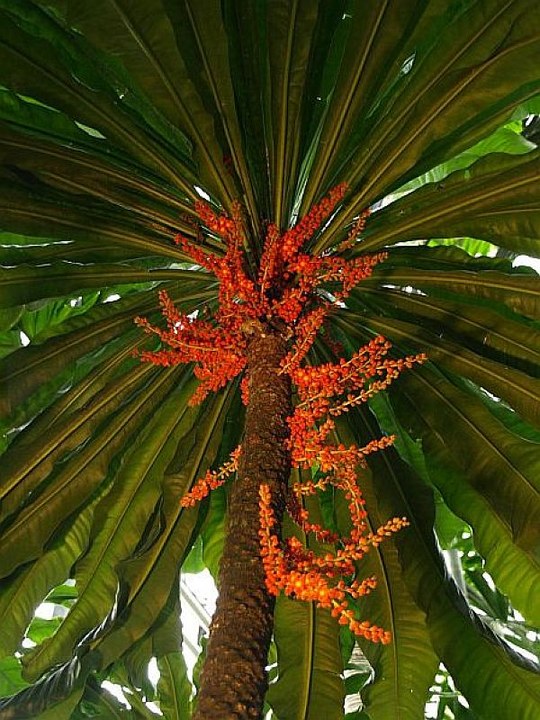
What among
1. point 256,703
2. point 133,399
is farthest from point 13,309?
point 256,703

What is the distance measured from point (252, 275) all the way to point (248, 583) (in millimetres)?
1195

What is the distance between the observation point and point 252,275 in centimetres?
224

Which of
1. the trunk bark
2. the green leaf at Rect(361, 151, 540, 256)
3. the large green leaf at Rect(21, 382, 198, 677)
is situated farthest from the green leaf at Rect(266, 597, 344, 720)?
the green leaf at Rect(361, 151, 540, 256)

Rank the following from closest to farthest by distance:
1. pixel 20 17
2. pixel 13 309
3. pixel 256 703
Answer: pixel 256 703, pixel 20 17, pixel 13 309

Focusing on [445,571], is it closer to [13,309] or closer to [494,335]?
[494,335]

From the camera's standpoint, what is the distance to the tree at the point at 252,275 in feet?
6.77

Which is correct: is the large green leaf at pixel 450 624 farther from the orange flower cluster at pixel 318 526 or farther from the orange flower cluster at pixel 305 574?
the orange flower cluster at pixel 305 574

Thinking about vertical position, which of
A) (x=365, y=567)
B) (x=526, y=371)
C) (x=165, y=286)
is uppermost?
(x=165, y=286)

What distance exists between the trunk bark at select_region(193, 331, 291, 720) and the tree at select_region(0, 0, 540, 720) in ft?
2.46

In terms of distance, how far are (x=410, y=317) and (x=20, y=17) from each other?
1548 millimetres

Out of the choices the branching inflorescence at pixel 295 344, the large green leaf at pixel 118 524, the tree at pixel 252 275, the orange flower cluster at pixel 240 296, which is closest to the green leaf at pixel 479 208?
the tree at pixel 252 275

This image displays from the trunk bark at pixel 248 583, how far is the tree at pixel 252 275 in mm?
749

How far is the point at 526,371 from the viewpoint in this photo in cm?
237

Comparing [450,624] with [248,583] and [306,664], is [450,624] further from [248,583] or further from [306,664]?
[248,583]
